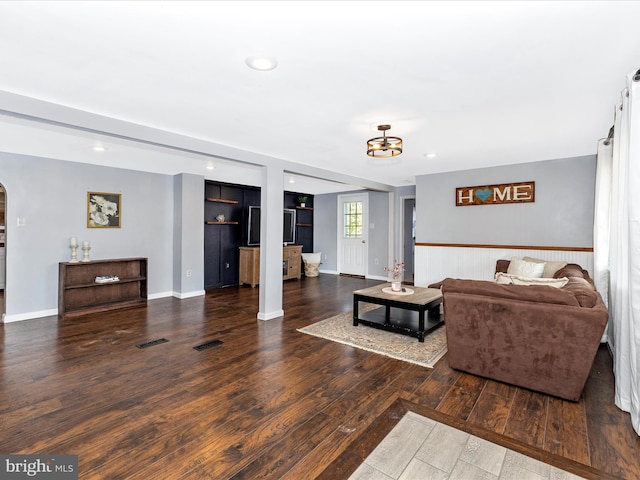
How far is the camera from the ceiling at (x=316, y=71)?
5.16 feet

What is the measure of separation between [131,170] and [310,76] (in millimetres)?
4379

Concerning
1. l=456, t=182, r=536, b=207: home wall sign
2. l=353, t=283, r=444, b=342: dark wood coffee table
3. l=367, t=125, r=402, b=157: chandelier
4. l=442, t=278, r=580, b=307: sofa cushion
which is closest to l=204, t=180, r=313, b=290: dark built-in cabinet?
l=353, t=283, r=444, b=342: dark wood coffee table

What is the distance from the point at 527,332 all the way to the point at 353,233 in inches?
240

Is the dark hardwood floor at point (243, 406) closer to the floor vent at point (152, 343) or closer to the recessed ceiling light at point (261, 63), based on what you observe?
the floor vent at point (152, 343)

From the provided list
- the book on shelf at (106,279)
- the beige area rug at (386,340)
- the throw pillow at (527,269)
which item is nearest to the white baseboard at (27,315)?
the book on shelf at (106,279)

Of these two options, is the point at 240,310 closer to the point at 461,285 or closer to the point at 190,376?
the point at 190,376

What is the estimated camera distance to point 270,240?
4.38m

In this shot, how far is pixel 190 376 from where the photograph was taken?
8.89 feet

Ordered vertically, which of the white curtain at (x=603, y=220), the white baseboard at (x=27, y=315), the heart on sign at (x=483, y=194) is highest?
the heart on sign at (x=483, y=194)

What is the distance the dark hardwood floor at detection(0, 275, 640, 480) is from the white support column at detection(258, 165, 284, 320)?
2.53 ft

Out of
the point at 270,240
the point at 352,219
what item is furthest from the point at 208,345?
the point at 352,219

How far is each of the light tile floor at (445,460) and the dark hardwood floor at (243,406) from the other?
0.10 metres

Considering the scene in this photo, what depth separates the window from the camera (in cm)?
836

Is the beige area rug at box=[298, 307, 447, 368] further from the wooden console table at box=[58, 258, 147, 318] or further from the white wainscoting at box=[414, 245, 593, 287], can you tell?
the wooden console table at box=[58, 258, 147, 318]
